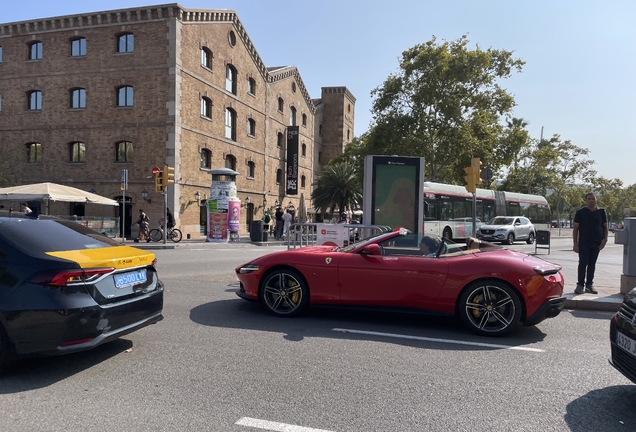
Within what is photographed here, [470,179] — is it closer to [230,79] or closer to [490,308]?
[490,308]

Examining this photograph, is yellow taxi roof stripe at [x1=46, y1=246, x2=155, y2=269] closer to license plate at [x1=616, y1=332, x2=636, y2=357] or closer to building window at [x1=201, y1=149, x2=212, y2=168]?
license plate at [x1=616, y1=332, x2=636, y2=357]

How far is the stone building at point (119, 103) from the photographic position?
25328mm

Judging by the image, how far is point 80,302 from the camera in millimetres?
3842

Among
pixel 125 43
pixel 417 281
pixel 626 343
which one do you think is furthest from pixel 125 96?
pixel 626 343

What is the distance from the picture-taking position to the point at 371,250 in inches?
232

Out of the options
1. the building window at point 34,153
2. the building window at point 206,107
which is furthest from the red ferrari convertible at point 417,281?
the building window at point 34,153

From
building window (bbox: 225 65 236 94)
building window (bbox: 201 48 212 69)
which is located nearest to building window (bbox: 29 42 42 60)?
building window (bbox: 201 48 212 69)

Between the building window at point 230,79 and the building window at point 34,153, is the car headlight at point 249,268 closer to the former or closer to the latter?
the building window at point 230,79

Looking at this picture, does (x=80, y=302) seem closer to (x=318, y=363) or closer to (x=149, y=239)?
(x=318, y=363)

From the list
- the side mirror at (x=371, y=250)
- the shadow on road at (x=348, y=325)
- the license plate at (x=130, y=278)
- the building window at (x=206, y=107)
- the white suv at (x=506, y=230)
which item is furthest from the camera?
the building window at (x=206, y=107)

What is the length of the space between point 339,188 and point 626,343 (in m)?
35.6

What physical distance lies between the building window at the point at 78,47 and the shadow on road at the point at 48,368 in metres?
27.0

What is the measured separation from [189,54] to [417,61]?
15.7 metres

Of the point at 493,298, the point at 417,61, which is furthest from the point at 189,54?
the point at 493,298
